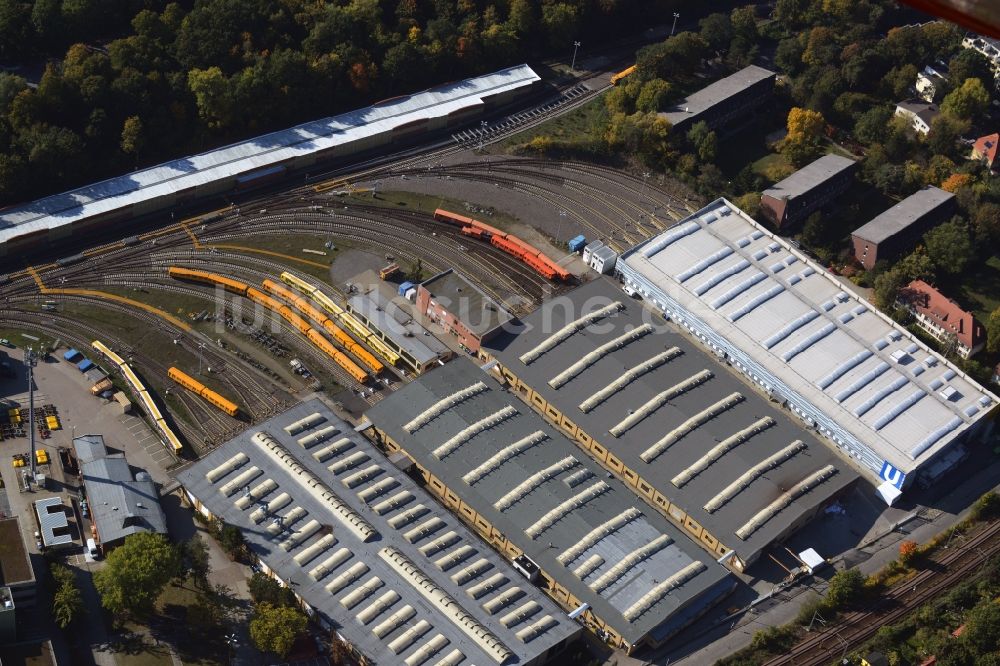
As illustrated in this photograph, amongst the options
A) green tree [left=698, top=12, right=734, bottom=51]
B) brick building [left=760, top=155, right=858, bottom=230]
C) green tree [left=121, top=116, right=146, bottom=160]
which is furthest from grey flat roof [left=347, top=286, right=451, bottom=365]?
green tree [left=698, top=12, right=734, bottom=51]

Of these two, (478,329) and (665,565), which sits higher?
(478,329)

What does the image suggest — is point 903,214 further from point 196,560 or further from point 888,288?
point 196,560

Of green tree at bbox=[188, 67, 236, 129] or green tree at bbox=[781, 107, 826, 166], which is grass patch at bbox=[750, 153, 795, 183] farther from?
green tree at bbox=[188, 67, 236, 129]

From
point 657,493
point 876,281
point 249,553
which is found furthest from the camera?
point 876,281

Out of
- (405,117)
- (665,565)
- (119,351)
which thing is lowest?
(665,565)

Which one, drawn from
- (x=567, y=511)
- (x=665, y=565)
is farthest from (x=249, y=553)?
(x=665, y=565)

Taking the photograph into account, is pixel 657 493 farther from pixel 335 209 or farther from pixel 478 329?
pixel 335 209

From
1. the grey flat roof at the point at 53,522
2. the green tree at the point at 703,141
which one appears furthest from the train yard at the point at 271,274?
the grey flat roof at the point at 53,522
